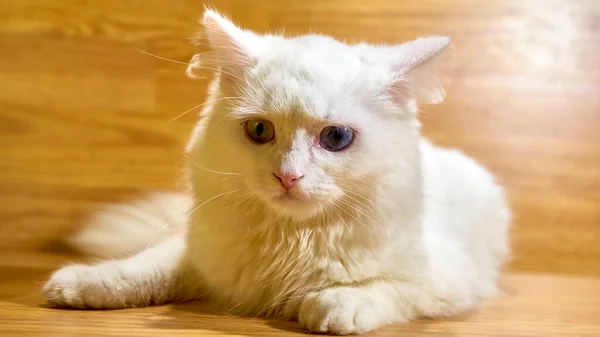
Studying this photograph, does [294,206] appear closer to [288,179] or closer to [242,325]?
[288,179]

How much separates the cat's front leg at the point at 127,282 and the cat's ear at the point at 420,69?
580 mm

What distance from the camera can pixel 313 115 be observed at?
1.17 meters

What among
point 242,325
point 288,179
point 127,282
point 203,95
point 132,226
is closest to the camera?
point 288,179

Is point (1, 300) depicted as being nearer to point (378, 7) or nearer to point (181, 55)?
point (181, 55)

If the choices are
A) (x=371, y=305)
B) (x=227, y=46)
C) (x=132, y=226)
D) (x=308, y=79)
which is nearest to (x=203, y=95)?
(x=132, y=226)

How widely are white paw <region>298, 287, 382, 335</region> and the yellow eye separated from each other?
0.96 feet

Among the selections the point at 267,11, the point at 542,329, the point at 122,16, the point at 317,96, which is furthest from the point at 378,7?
the point at 542,329

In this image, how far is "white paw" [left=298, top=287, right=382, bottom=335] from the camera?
46.4 inches

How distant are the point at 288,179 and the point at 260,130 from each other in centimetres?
13

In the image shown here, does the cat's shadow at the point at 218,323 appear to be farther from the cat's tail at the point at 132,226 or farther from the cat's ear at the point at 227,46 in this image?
the cat's ear at the point at 227,46

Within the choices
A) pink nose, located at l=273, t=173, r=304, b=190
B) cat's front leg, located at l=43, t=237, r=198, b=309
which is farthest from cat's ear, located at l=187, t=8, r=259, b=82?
cat's front leg, located at l=43, t=237, r=198, b=309

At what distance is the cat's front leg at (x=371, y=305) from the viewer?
3.88 feet

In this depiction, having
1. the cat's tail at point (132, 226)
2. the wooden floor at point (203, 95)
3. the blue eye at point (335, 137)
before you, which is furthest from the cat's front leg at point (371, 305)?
the wooden floor at point (203, 95)

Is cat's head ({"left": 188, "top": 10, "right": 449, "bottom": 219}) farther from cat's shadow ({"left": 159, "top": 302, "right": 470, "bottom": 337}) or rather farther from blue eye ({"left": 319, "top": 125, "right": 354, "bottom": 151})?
cat's shadow ({"left": 159, "top": 302, "right": 470, "bottom": 337})
